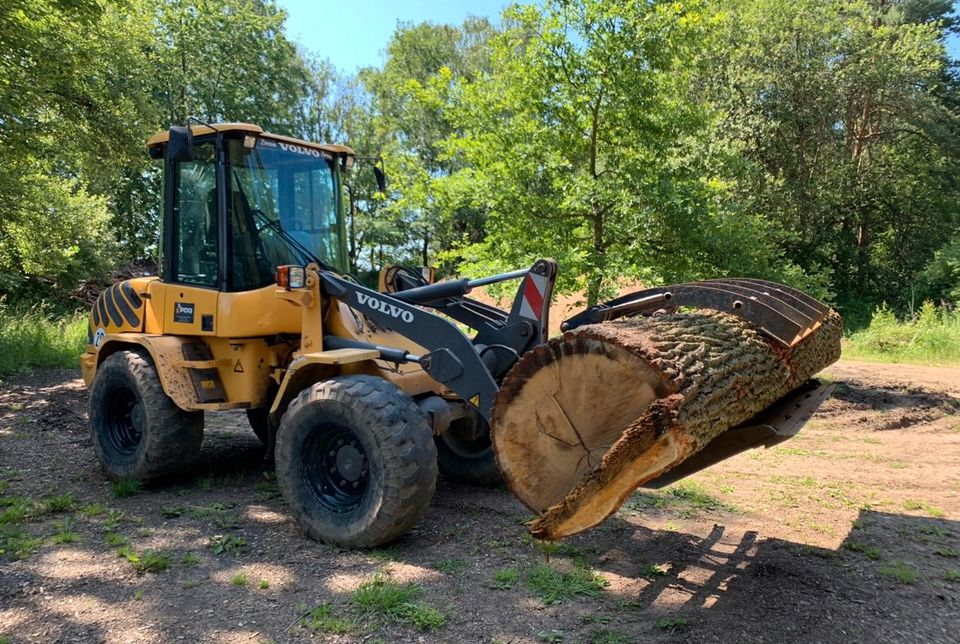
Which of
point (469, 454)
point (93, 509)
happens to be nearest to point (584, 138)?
point (469, 454)

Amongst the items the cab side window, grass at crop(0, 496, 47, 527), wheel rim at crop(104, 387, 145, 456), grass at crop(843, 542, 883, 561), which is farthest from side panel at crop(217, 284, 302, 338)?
grass at crop(843, 542, 883, 561)

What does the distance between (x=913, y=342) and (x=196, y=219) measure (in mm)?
15959

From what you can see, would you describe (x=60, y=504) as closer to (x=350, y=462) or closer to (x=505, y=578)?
(x=350, y=462)

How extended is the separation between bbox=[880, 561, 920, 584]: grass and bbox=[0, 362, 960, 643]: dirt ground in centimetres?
1

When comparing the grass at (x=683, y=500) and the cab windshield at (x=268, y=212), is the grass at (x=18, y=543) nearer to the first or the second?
the cab windshield at (x=268, y=212)

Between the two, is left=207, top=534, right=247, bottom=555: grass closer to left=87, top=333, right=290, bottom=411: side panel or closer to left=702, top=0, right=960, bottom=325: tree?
left=87, top=333, right=290, bottom=411: side panel

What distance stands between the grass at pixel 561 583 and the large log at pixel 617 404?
1.93 ft

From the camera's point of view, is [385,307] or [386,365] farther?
[386,365]

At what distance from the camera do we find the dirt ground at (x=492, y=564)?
137 inches

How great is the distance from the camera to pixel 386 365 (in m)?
5.16

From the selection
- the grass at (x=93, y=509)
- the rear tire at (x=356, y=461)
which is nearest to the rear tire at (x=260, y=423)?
the grass at (x=93, y=509)

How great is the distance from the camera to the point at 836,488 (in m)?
6.03

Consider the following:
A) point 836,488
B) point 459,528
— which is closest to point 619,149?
point 836,488

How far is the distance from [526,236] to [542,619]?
779cm
